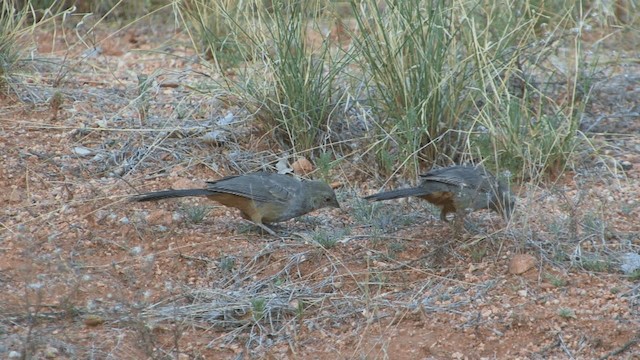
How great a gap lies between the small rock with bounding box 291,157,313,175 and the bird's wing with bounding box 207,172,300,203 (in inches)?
25.4

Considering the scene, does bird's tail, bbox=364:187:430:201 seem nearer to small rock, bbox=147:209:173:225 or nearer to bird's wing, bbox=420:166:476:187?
bird's wing, bbox=420:166:476:187

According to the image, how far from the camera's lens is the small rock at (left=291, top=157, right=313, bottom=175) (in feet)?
20.5

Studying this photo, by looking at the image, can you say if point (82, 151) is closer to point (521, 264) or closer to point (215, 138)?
point (215, 138)

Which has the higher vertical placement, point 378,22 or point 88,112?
point 378,22

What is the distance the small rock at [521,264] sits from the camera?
493 cm

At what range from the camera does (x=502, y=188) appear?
542 cm

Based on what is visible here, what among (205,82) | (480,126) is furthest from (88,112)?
(480,126)

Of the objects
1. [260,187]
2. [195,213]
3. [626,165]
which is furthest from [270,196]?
[626,165]

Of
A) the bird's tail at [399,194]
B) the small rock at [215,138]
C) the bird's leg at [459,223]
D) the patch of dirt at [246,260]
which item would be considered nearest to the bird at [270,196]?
the patch of dirt at [246,260]

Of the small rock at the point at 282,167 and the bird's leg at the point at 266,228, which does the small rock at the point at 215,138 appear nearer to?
the small rock at the point at 282,167

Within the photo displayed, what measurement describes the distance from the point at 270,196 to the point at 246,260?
0.47 m

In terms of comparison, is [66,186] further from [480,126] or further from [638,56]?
[638,56]

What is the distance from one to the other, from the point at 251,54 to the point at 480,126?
1515 millimetres

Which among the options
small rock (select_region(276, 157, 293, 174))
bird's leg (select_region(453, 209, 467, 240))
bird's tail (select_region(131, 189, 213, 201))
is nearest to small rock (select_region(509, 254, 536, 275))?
bird's leg (select_region(453, 209, 467, 240))
